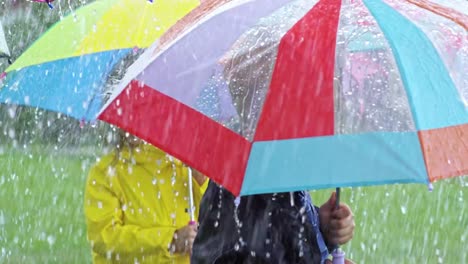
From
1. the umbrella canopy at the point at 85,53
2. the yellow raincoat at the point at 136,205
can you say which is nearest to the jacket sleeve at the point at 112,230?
the yellow raincoat at the point at 136,205

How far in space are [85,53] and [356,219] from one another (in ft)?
17.4

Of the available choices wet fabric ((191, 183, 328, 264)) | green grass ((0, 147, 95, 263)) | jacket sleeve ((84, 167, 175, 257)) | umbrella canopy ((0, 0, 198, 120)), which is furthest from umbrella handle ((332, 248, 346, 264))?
green grass ((0, 147, 95, 263))

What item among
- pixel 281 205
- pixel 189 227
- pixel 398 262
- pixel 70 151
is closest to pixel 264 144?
pixel 281 205

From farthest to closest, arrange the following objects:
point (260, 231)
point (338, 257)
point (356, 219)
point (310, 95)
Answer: point (356, 219) → point (338, 257) → point (260, 231) → point (310, 95)

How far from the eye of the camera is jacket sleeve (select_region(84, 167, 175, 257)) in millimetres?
4441

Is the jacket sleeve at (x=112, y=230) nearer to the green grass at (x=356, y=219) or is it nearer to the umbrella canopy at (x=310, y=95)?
the umbrella canopy at (x=310, y=95)

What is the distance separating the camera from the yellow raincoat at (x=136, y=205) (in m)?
4.47

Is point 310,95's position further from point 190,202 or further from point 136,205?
point 136,205

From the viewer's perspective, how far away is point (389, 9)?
3395 millimetres

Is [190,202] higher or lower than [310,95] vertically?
lower

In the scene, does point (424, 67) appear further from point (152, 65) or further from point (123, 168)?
point (123, 168)

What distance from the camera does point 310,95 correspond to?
3170mm

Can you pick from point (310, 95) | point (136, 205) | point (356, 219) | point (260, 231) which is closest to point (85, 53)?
point (136, 205)

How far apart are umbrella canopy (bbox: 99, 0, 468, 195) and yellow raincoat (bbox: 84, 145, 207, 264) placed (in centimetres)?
114
